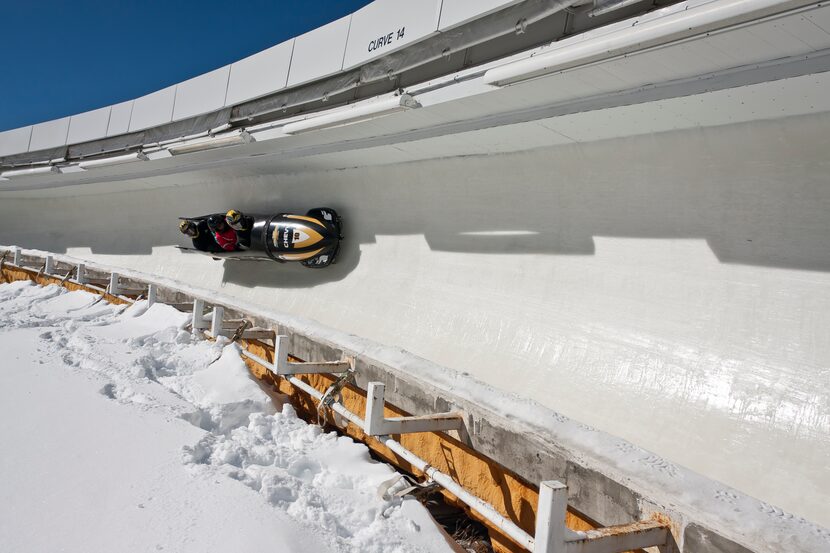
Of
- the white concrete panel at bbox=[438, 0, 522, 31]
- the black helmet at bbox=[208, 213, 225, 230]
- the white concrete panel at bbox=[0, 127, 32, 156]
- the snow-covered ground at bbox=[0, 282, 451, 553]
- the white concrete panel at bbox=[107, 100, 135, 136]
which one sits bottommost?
the snow-covered ground at bbox=[0, 282, 451, 553]

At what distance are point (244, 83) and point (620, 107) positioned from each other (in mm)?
4341

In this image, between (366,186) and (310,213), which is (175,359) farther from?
(366,186)

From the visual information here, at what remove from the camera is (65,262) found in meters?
8.83

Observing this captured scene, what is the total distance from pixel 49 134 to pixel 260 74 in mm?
6355

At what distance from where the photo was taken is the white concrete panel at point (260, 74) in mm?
5375

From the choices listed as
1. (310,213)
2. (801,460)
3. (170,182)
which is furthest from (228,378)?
(170,182)

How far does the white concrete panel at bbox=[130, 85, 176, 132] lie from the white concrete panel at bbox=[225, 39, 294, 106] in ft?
4.94

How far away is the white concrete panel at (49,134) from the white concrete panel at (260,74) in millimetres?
5096

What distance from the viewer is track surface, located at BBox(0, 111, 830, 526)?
262 centimetres

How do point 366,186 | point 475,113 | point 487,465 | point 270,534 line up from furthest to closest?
point 366,186, point 475,113, point 487,465, point 270,534

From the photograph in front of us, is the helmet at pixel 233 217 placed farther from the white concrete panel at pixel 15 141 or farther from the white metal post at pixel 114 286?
the white concrete panel at pixel 15 141

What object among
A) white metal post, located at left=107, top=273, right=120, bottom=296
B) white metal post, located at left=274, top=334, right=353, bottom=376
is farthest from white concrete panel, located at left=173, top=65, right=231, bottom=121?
white metal post, located at left=274, top=334, right=353, bottom=376

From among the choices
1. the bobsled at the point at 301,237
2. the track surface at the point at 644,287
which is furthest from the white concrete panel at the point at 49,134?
the track surface at the point at 644,287

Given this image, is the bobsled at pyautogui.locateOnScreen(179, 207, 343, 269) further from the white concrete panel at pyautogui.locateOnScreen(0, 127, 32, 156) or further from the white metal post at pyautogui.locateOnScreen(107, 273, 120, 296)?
the white concrete panel at pyautogui.locateOnScreen(0, 127, 32, 156)
